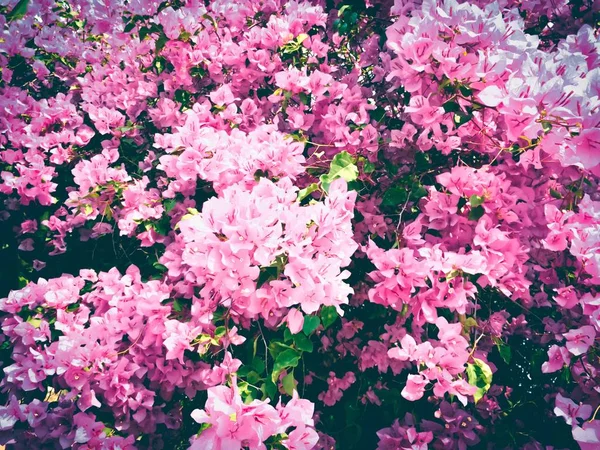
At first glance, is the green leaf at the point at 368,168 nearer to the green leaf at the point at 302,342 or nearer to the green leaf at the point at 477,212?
the green leaf at the point at 477,212

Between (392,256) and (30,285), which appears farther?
(30,285)

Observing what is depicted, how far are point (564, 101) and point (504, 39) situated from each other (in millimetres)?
402

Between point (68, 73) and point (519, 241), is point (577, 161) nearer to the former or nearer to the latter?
point (519, 241)

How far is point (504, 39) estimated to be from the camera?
60.5 inches

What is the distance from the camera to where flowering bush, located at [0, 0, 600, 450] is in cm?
130

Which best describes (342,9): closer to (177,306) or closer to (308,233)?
(308,233)

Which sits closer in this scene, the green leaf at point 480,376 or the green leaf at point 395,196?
the green leaf at point 480,376

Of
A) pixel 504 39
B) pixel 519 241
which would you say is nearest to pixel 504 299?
pixel 519 241

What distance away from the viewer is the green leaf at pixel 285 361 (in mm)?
1336

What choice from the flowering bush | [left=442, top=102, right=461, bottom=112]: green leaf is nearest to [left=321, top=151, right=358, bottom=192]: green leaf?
the flowering bush

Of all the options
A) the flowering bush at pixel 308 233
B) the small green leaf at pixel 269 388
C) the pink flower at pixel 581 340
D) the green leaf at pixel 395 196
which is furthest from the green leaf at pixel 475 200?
the small green leaf at pixel 269 388

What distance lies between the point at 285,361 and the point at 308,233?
0.45 meters

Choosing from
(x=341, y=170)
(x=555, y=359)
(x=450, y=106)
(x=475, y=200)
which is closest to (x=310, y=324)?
(x=341, y=170)

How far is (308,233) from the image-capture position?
1.23 meters
